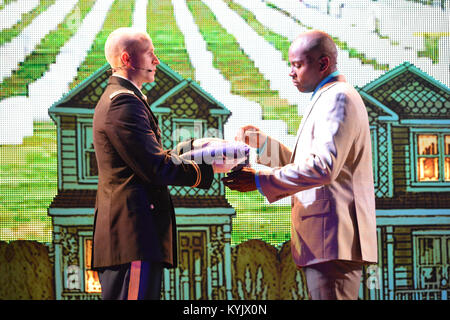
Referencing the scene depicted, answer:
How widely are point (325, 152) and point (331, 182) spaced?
0.51ft

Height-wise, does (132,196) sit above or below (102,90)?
below

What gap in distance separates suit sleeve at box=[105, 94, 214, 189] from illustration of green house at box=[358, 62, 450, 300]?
260 centimetres

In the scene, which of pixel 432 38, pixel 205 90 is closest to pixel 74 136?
pixel 205 90

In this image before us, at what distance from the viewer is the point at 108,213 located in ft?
8.01

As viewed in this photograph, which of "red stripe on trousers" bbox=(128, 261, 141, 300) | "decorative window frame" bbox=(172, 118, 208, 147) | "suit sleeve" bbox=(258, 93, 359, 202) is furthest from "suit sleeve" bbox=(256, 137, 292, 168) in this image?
"decorative window frame" bbox=(172, 118, 208, 147)

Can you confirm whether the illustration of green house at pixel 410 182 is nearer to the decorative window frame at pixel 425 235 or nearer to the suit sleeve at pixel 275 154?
the decorative window frame at pixel 425 235

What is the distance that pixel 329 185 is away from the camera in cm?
237

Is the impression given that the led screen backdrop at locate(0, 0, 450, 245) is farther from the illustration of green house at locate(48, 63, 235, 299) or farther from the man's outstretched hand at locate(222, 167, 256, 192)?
the man's outstretched hand at locate(222, 167, 256, 192)

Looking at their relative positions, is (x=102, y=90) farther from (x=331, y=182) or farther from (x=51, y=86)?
(x=331, y=182)

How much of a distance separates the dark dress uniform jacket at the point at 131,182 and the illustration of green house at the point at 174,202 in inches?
71.6

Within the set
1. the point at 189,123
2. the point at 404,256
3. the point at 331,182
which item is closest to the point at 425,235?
the point at 404,256

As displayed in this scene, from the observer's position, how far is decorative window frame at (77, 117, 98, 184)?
438 cm

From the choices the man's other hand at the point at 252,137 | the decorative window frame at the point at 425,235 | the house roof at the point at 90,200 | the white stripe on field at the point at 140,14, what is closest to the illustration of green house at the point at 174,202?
the house roof at the point at 90,200

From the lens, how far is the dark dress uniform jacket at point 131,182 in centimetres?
237
